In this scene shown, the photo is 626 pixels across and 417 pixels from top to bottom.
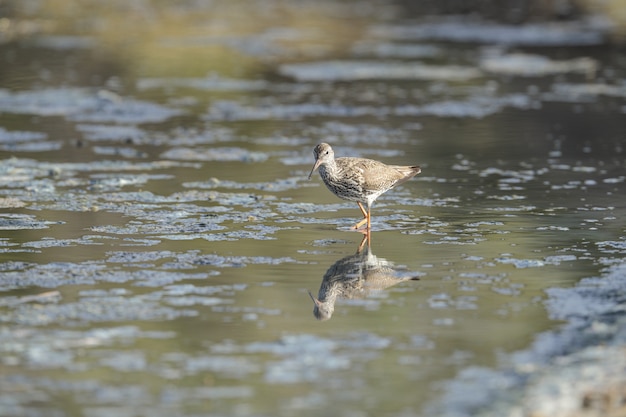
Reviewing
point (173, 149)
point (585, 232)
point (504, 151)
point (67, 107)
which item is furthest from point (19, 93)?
point (585, 232)

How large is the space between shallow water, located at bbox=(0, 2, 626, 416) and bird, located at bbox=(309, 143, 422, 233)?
31 centimetres

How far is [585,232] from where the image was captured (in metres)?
9.90

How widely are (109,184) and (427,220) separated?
3.56 m

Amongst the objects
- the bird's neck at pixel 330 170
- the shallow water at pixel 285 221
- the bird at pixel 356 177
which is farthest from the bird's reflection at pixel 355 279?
the bird's neck at pixel 330 170

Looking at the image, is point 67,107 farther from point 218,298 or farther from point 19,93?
point 218,298

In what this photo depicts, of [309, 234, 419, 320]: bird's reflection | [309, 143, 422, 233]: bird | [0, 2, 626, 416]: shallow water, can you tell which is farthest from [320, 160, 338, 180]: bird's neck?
[309, 234, 419, 320]: bird's reflection

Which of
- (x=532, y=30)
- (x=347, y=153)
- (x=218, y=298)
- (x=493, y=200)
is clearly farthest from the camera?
(x=532, y=30)

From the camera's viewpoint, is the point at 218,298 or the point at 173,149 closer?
the point at 218,298

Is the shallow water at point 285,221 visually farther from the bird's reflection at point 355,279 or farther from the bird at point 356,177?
the bird at point 356,177

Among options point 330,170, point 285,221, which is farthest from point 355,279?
point 330,170

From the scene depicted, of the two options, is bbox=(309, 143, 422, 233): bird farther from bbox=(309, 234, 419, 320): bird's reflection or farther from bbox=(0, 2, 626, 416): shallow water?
bbox=(309, 234, 419, 320): bird's reflection

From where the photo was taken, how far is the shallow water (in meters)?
6.45

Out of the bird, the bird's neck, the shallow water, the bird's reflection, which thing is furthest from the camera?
the bird's neck

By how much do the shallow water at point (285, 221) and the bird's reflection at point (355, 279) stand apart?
0.11ft
